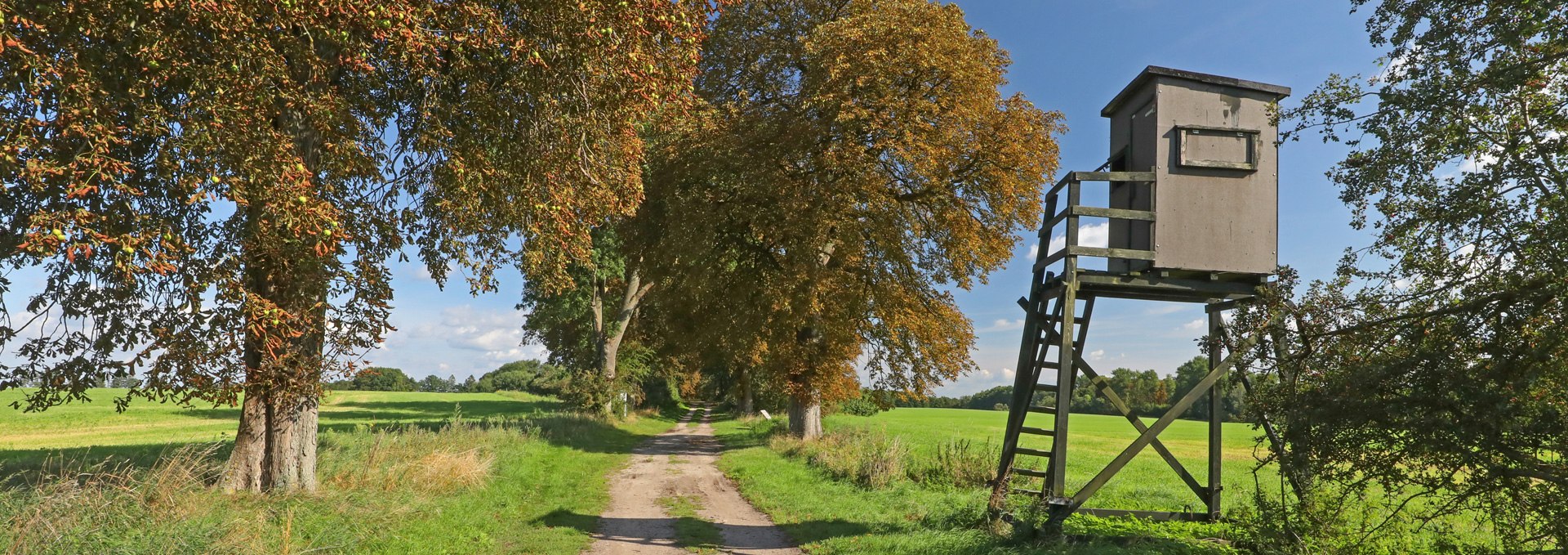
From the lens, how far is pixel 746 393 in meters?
44.0

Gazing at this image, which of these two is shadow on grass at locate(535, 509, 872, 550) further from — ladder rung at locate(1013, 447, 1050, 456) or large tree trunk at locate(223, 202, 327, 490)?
large tree trunk at locate(223, 202, 327, 490)

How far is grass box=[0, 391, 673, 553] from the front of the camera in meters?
7.39

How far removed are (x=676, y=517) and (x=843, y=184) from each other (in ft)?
33.0

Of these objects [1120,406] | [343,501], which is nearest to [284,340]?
[343,501]

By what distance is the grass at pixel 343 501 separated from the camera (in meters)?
7.39

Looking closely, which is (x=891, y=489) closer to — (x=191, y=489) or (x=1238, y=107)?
(x=1238, y=107)

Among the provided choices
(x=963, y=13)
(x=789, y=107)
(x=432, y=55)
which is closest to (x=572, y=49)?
(x=432, y=55)

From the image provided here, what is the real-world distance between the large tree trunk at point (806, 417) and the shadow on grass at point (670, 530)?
1156cm

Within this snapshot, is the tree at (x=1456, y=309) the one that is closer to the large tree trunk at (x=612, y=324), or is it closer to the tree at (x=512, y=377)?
the large tree trunk at (x=612, y=324)

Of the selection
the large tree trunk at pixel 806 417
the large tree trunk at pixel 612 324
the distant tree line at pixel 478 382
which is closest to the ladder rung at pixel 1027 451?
the large tree trunk at pixel 806 417

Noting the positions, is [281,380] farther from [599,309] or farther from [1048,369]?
[599,309]

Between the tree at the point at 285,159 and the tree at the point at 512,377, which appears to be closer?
the tree at the point at 285,159

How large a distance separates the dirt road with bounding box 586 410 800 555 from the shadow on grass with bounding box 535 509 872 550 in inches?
0.5

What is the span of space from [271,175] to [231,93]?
846 millimetres
